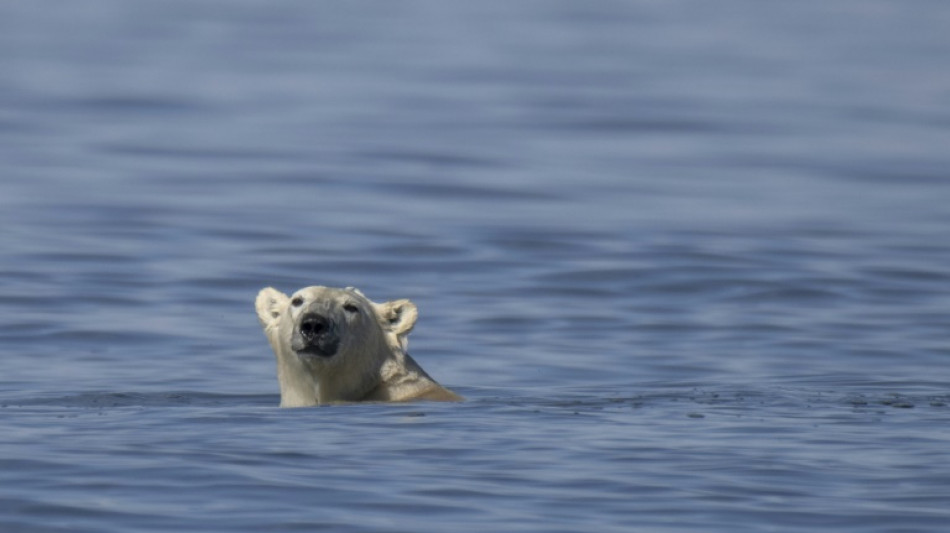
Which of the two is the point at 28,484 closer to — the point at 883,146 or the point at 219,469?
the point at 219,469

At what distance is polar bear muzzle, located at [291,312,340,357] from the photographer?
14297 mm

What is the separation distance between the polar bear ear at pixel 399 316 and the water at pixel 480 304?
2.80 feet

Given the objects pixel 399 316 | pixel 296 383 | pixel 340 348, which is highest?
pixel 399 316

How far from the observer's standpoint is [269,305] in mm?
15141

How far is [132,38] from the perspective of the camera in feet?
218

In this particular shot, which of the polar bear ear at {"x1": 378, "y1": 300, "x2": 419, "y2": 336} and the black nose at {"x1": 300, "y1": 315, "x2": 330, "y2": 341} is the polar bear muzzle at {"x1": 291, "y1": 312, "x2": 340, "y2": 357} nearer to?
the black nose at {"x1": 300, "y1": 315, "x2": 330, "y2": 341}

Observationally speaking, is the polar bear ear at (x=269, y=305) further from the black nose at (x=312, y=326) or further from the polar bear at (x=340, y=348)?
the black nose at (x=312, y=326)

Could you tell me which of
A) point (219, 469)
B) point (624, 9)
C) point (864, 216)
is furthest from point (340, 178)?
point (624, 9)

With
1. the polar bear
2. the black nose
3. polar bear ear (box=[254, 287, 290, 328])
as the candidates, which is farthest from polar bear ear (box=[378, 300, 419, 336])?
the black nose

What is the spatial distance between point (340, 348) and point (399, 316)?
79cm

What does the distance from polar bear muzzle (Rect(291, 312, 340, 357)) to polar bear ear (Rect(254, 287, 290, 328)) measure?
65cm

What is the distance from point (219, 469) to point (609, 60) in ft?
158

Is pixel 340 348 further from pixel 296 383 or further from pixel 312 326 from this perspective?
pixel 296 383

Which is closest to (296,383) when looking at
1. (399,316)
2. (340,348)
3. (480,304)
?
(340,348)
